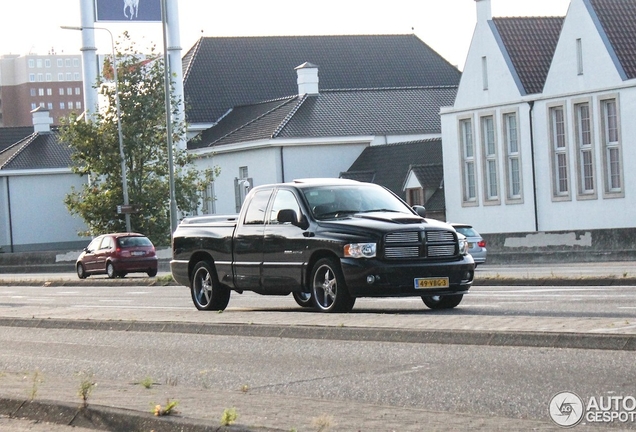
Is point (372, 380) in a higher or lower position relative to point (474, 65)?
lower

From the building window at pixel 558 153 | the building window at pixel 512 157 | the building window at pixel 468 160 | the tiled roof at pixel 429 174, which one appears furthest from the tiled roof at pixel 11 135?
the building window at pixel 558 153

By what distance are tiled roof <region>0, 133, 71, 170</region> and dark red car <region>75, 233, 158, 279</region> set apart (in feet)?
122

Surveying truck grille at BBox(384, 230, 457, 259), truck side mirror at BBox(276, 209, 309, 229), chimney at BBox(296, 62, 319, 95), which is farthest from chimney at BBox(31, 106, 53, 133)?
truck grille at BBox(384, 230, 457, 259)

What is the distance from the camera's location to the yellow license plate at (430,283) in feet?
55.5

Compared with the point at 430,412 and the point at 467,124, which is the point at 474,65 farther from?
the point at 430,412

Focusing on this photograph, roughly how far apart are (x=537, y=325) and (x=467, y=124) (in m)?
46.6

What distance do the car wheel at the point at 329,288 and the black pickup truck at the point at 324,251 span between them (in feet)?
0.04

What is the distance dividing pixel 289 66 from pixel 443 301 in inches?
2715

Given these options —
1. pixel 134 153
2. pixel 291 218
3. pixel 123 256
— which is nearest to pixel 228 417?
pixel 291 218

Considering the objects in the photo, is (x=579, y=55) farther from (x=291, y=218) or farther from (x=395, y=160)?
(x=291, y=218)

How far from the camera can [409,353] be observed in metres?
12.9

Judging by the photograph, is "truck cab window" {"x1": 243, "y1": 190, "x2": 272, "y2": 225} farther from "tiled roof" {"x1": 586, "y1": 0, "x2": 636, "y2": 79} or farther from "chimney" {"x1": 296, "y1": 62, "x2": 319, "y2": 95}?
"chimney" {"x1": 296, "y1": 62, "x2": 319, "y2": 95}

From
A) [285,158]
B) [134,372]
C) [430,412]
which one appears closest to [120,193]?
[285,158]

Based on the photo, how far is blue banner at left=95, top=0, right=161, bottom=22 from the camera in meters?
64.4
